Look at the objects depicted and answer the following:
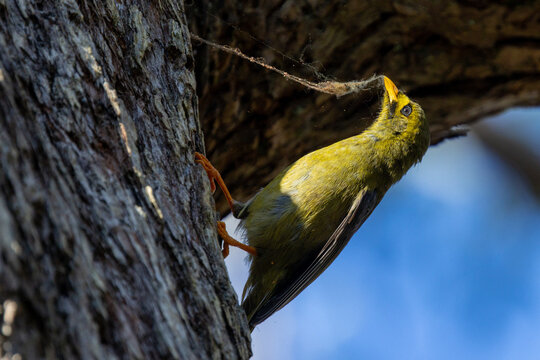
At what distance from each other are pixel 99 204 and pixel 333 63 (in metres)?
2.51

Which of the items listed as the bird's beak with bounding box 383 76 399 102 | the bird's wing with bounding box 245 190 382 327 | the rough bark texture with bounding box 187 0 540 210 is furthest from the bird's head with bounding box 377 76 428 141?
the bird's wing with bounding box 245 190 382 327

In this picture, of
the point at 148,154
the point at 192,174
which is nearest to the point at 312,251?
A: the point at 192,174

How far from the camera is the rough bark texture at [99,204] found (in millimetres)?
1273

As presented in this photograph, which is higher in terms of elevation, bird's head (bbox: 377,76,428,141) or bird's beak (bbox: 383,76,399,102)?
bird's beak (bbox: 383,76,399,102)

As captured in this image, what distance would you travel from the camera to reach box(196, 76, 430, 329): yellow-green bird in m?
3.36

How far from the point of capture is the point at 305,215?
3.38 metres

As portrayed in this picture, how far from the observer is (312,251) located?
351cm

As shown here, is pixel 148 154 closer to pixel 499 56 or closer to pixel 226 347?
pixel 226 347

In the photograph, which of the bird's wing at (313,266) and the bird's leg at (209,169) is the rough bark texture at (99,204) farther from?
the bird's wing at (313,266)

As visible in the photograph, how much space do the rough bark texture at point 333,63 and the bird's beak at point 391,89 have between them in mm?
136

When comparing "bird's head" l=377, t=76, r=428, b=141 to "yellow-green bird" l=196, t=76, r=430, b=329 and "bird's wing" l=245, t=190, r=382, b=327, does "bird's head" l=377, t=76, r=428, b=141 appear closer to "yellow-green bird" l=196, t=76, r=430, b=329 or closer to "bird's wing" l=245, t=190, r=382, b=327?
"yellow-green bird" l=196, t=76, r=430, b=329

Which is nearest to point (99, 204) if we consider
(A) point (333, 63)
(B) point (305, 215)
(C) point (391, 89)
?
(B) point (305, 215)

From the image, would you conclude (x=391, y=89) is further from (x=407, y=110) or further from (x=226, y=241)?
(x=226, y=241)

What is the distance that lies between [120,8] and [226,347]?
1.46m
